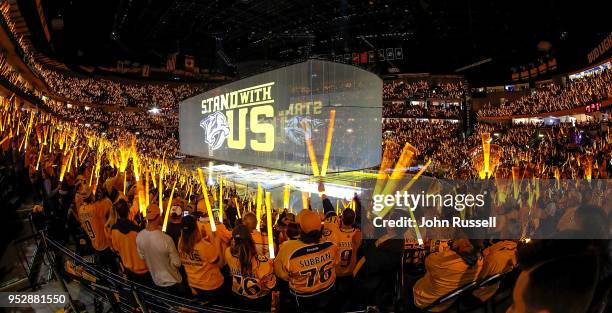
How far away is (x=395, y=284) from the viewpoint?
476 centimetres

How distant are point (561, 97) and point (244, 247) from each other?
3682cm

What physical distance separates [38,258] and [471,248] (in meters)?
5.82

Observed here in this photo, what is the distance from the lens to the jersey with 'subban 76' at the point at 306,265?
12.9 feet

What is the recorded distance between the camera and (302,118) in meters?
15.7

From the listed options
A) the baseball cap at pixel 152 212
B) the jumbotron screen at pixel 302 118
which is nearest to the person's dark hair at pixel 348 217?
the baseball cap at pixel 152 212

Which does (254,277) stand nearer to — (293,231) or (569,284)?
(293,231)

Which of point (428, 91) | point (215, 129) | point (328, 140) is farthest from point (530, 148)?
point (428, 91)

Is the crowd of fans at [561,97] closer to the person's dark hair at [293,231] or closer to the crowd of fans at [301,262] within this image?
the crowd of fans at [301,262]

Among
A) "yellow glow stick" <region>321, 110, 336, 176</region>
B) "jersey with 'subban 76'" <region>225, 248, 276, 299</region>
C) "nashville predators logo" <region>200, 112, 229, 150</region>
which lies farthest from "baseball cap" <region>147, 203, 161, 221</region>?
"nashville predators logo" <region>200, 112, 229, 150</region>

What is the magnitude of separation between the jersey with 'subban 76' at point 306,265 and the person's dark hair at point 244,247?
0.29 m

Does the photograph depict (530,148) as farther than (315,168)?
Yes

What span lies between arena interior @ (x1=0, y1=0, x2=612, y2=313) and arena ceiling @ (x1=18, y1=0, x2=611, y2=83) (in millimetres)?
224

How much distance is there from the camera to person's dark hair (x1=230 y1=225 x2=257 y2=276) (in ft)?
13.4

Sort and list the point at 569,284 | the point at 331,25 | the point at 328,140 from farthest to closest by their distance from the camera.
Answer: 1. the point at 331,25
2. the point at 328,140
3. the point at 569,284
